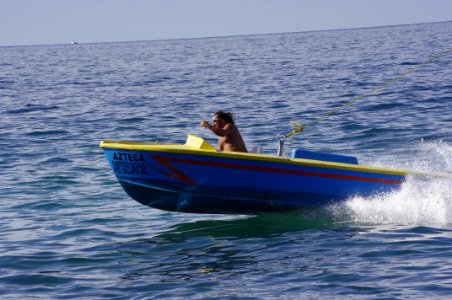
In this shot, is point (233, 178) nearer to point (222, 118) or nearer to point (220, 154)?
point (220, 154)

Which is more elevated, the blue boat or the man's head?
the man's head

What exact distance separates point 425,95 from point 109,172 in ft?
48.0

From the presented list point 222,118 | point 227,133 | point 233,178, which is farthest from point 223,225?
point 222,118

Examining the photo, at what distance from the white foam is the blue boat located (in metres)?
0.14

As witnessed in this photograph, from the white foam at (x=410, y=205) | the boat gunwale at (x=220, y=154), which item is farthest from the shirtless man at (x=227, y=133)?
the white foam at (x=410, y=205)

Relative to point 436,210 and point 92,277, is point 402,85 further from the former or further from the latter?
point 92,277

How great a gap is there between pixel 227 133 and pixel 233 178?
29.7 inches

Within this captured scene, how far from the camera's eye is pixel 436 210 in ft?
45.8

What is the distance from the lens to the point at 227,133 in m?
13.6

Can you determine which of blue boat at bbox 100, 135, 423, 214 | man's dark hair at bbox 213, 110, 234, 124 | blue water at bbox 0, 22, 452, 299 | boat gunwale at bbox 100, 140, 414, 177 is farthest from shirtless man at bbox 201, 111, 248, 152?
blue water at bbox 0, 22, 452, 299

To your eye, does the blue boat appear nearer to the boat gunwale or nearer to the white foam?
the boat gunwale

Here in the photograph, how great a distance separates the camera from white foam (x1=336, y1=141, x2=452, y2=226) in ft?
45.0

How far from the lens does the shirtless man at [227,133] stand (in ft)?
44.4

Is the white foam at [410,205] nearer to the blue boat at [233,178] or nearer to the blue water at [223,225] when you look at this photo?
the blue water at [223,225]
